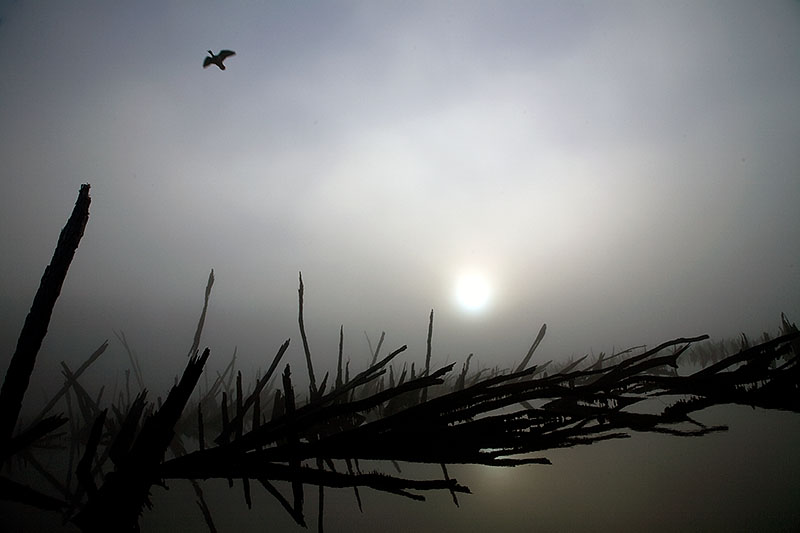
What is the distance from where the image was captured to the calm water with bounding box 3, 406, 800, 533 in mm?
2811

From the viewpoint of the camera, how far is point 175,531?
324cm

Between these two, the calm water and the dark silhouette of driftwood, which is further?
the calm water

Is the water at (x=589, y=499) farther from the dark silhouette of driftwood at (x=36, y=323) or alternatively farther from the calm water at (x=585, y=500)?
the dark silhouette of driftwood at (x=36, y=323)

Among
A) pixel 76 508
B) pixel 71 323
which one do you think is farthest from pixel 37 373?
pixel 76 508

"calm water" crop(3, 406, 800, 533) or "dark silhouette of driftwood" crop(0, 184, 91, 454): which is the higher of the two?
"dark silhouette of driftwood" crop(0, 184, 91, 454)

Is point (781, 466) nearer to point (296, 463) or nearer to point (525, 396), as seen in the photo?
point (525, 396)

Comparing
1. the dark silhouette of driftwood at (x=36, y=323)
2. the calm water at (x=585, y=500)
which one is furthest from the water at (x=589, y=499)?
the dark silhouette of driftwood at (x=36, y=323)

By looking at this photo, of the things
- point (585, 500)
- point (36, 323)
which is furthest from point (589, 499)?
point (36, 323)

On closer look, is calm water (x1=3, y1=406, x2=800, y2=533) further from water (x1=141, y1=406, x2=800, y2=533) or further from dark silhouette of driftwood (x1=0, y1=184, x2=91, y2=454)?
dark silhouette of driftwood (x1=0, y1=184, x2=91, y2=454)

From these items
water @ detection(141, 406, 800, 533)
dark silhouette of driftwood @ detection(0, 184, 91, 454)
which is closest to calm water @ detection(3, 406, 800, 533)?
water @ detection(141, 406, 800, 533)

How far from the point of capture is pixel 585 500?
3.25 metres

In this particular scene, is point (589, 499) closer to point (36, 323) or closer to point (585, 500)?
point (585, 500)

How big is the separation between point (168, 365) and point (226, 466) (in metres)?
78.2

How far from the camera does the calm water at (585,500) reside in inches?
111
